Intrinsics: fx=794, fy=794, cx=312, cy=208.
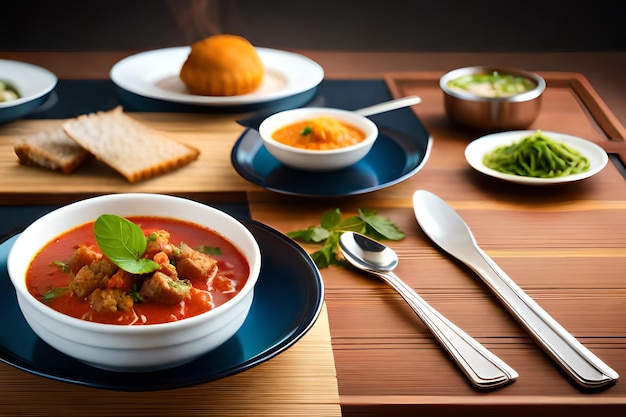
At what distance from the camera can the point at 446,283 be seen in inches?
64.4

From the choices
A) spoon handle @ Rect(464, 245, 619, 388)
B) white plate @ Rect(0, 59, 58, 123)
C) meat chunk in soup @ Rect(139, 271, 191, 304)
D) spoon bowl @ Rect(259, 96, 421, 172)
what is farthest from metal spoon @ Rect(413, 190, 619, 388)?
white plate @ Rect(0, 59, 58, 123)

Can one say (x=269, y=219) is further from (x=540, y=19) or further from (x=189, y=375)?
(x=540, y=19)

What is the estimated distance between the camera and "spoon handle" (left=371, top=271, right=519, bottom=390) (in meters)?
1.32

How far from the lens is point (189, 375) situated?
1.25 meters

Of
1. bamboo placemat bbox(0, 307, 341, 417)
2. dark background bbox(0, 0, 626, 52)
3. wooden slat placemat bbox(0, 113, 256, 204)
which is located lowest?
dark background bbox(0, 0, 626, 52)

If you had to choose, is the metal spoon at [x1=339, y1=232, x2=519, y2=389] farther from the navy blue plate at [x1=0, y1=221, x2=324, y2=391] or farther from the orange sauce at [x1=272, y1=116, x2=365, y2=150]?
the orange sauce at [x1=272, y1=116, x2=365, y2=150]

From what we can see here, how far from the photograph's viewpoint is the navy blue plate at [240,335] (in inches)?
47.1

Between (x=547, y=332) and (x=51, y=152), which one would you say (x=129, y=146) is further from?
(x=547, y=332)

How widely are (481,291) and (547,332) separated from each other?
0.63 ft

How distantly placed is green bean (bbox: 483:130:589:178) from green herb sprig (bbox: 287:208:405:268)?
456 millimetres

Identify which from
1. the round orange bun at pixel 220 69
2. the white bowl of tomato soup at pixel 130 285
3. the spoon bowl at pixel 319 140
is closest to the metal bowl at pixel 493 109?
the spoon bowl at pixel 319 140

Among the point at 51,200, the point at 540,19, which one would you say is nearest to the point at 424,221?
the point at 51,200

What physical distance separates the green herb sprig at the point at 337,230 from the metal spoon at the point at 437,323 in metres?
0.04

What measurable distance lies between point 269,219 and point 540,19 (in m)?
2.75
